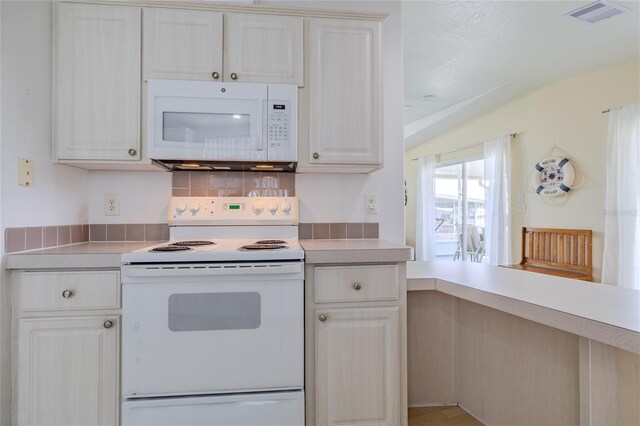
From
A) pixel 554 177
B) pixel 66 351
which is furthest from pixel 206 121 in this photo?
pixel 554 177

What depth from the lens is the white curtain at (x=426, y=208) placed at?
617 centimetres

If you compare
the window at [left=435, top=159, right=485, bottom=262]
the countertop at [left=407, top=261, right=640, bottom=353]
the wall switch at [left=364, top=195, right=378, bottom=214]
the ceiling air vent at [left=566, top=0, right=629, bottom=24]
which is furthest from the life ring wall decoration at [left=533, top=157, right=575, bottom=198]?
the wall switch at [left=364, top=195, right=378, bottom=214]

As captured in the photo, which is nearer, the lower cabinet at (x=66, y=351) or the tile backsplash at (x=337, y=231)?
the lower cabinet at (x=66, y=351)

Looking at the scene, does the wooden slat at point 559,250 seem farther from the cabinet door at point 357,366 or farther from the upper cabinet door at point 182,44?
the upper cabinet door at point 182,44

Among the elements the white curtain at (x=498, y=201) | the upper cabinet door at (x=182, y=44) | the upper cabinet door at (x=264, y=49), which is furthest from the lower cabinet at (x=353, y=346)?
the white curtain at (x=498, y=201)

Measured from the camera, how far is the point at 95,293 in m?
1.40

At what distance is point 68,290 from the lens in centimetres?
139

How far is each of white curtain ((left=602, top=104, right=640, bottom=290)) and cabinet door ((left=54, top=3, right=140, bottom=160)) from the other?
3.95 m

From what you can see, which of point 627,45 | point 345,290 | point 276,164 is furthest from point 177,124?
point 627,45

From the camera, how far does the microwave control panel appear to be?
175 cm

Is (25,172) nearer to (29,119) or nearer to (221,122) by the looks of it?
(29,119)

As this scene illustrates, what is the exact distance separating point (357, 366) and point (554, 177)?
3.54 meters

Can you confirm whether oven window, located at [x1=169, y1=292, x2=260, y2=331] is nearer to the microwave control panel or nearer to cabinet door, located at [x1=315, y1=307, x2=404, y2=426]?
cabinet door, located at [x1=315, y1=307, x2=404, y2=426]

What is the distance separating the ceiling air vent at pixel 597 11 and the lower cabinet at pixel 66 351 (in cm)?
324
